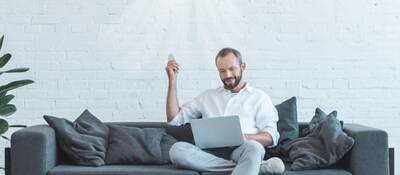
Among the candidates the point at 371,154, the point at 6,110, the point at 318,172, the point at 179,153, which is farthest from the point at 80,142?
the point at 371,154

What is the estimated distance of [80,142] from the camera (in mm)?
4035

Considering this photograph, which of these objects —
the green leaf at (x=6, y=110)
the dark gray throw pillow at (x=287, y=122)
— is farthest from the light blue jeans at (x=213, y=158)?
the green leaf at (x=6, y=110)

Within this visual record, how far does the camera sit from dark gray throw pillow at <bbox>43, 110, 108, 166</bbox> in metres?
4.00

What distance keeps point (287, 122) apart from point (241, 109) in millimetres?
318

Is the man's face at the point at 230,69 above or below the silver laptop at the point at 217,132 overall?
above

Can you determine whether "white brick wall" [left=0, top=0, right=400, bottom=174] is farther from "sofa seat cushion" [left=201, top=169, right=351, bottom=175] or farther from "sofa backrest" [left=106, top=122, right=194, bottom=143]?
"sofa seat cushion" [left=201, top=169, right=351, bottom=175]

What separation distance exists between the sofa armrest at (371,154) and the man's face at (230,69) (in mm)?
896

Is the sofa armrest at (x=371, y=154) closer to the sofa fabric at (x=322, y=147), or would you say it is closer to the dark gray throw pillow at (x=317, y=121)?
the sofa fabric at (x=322, y=147)

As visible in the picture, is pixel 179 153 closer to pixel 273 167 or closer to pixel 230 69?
pixel 273 167

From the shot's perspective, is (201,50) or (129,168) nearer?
(129,168)

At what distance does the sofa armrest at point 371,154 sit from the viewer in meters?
3.82

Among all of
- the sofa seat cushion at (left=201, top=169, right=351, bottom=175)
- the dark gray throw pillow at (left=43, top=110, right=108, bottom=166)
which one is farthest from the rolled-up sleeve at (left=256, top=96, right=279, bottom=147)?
the dark gray throw pillow at (left=43, top=110, right=108, bottom=166)

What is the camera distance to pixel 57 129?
4.05m

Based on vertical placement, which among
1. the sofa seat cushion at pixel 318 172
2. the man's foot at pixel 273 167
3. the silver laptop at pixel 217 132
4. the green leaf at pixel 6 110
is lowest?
the sofa seat cushion at pixel 318 172
